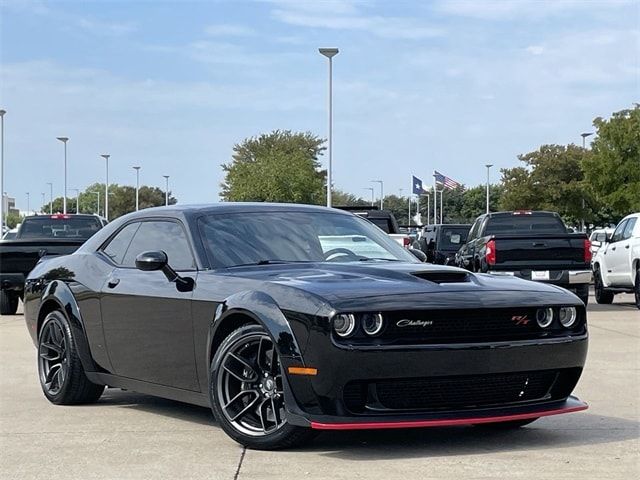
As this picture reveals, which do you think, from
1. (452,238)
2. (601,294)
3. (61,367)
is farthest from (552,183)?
(61,367)

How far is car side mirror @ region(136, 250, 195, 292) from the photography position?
6.98 meters

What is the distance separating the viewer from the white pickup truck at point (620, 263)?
20.3 m

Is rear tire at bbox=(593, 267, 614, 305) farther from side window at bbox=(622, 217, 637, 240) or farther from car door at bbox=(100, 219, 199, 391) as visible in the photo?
car door at bbox=(100, 219, 199, 391)

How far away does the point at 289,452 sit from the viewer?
6230 mm

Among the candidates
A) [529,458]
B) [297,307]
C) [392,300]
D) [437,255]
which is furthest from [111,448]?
[437,255]

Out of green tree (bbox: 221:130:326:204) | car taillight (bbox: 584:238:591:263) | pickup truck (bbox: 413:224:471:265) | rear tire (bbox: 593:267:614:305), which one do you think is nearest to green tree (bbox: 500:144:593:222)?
green tree (bbox: 221:130:326:204)

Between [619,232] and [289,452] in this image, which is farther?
[619,232]

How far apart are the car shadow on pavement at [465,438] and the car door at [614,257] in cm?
1372

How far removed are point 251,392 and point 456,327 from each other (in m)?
1.16

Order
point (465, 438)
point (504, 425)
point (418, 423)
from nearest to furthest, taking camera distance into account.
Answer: point (418, 423)
point (465, 438)
point (504, 425)

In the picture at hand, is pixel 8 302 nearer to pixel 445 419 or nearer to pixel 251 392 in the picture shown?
pixel 251 392

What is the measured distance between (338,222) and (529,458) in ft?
7.54

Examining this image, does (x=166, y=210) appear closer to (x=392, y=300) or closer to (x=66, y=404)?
(x=66, y=404)

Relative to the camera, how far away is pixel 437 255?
Answer: 30469mm
